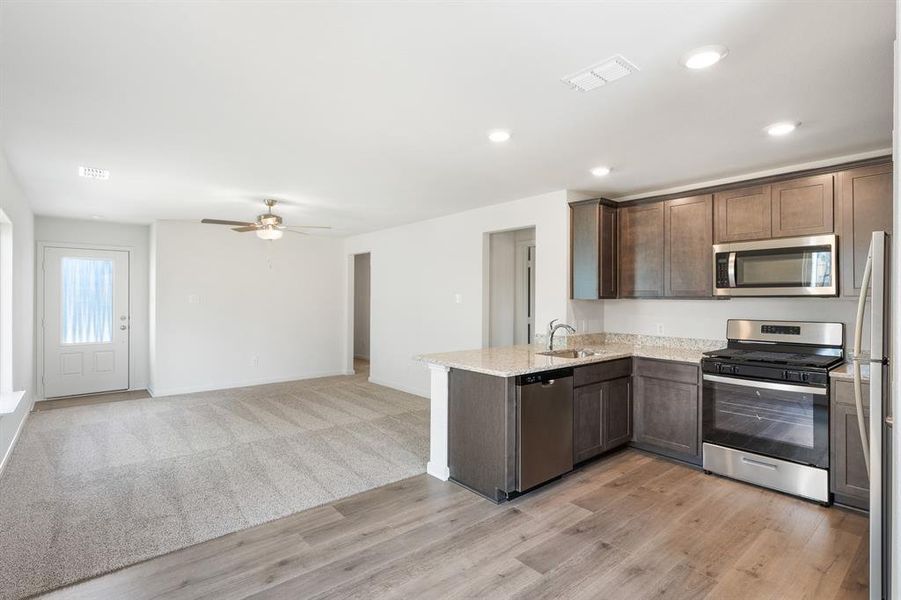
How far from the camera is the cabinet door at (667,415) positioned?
3.61 m

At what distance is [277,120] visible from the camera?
9.08 ft

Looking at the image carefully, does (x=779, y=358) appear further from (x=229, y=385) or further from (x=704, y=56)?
(x=229, y=385)

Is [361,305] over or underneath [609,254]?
underneath

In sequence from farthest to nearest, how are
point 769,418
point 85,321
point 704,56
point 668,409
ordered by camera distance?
point 85,321, point 668,409, point 769,418, point 704,56

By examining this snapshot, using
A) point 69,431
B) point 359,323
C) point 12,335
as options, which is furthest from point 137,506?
point 359,323

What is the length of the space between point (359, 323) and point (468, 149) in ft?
24.5

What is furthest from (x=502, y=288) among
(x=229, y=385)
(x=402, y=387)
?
(x=229, y=385)

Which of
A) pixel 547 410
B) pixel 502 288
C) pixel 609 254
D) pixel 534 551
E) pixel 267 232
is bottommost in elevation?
pixel 534 551

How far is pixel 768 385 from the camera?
3.18 metres

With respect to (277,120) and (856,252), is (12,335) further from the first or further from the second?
(856,252)

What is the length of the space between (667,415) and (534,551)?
1891 millimetres

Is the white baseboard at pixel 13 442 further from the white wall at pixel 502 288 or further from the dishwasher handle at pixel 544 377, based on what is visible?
the white wall at pixel 502 288

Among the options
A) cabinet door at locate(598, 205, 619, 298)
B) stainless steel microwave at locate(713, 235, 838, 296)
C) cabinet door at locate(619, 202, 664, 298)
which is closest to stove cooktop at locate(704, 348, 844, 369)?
stainless steel microwave at locate(713, 235, 838, 296)

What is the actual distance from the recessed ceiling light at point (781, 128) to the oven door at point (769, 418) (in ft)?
5.31
